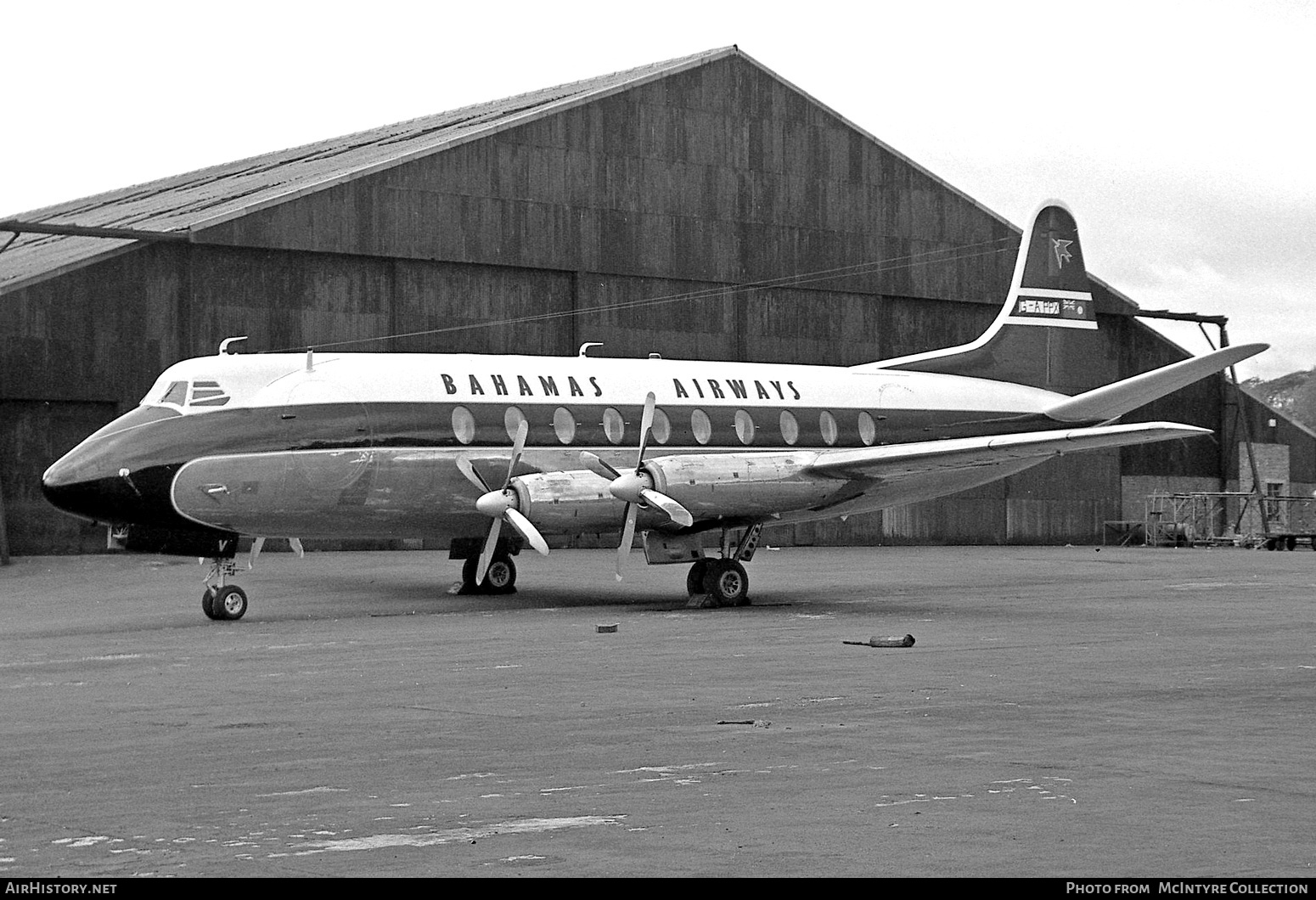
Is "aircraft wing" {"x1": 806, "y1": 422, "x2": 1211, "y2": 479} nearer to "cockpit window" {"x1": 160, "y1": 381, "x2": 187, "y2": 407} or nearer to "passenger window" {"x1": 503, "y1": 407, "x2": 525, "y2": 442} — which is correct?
"passenger window" {"x1": 503, "y1": 407, "x2": 525, "y2": 442}

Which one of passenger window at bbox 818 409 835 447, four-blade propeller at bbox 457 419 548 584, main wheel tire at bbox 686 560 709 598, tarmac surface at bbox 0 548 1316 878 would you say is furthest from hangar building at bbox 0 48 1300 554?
tarmac surface at bbox 0 548 1316 878

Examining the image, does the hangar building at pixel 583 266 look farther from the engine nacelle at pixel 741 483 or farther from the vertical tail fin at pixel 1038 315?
the engine nacelle at pixel 741 483

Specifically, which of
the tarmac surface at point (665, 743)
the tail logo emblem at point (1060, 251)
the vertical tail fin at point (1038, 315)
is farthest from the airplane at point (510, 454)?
the tail logo emblem at point (1060, 251)

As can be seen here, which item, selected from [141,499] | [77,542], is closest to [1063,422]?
[141,499]

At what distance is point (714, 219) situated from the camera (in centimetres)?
5478

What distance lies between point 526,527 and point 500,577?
5682mm

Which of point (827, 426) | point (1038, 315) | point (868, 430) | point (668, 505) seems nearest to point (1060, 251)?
point (1038, 315)

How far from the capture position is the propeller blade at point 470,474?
27297mm

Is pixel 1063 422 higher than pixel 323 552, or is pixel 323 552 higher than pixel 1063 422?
pixel 1063 422

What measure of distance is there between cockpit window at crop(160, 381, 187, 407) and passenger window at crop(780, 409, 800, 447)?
37.8ft

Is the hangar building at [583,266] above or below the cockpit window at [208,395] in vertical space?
above

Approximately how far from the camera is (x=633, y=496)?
26.0 m

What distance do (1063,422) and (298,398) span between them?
17251mm
